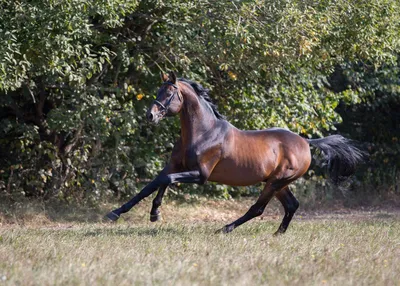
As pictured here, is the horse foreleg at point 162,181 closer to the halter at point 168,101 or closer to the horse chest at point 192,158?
the horse chest at point 192,158

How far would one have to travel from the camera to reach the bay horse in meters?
9.74

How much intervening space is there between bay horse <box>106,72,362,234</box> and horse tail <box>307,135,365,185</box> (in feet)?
1.73

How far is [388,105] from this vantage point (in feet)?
61.6

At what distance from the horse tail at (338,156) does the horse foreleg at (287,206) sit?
→ 38.2 inches

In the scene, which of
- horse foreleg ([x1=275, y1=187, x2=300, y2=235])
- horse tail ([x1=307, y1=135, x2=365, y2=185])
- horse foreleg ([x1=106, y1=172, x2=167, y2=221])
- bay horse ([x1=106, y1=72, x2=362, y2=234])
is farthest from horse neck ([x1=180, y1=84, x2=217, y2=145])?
horse tail ([x1=307, y1=135, x2=365, y2=185])

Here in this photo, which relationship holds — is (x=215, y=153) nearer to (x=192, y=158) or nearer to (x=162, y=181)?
(x=192, y=158)

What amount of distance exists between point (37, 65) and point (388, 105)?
33.5 ft

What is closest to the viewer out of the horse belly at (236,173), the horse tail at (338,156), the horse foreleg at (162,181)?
the horse foreleg at (162,181)

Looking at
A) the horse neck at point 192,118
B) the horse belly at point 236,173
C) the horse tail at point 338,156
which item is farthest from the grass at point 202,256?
the horse neck at point 192,118

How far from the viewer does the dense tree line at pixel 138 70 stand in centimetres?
Result: 1128

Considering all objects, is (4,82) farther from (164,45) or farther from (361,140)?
(361,140)

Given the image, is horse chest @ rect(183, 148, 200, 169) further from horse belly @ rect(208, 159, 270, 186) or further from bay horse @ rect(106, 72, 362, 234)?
horse belly @ rect(208, 159, 270, 186)

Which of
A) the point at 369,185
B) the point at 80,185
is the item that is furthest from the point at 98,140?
the point at 369,185

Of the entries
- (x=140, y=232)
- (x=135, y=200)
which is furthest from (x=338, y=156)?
(x=135, y=200)
